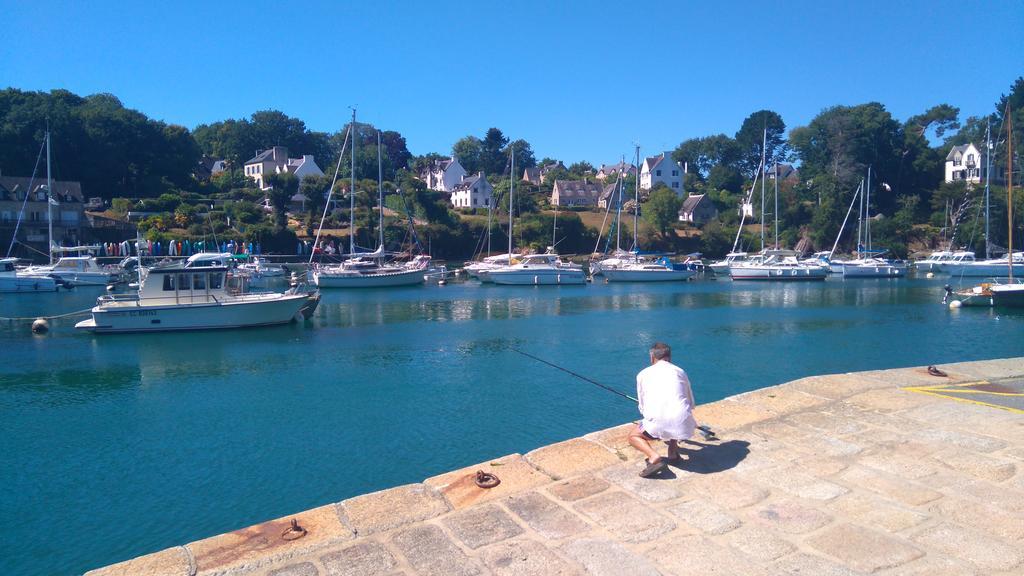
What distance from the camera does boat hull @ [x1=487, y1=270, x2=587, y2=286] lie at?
61.9 metres

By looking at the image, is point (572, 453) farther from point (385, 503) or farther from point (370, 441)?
point (370, 441)

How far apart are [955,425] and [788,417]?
6.64 ft

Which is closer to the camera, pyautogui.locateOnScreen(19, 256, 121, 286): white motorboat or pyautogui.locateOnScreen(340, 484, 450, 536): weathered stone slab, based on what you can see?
pyautogui.locateOnScreen(340, 484, 450, 536): weathered stone slab

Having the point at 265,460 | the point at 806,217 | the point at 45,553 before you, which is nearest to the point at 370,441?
the point at 265,460

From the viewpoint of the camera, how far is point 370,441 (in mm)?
16891

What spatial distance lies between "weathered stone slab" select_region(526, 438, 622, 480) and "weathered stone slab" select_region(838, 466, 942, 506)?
8.20 feet

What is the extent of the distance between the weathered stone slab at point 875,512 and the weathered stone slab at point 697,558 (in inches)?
55.7

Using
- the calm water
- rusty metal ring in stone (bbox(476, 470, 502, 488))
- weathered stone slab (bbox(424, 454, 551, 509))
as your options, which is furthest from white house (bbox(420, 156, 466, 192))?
rusty metal ring in stone (bbox(476, 470, 502, 488))

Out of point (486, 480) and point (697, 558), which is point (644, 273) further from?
point (697, 558)

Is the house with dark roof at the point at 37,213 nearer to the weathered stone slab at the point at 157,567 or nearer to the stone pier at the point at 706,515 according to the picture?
the weathered stone slab at the point at 157,567

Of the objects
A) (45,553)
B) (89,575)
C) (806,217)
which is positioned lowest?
(45,553)

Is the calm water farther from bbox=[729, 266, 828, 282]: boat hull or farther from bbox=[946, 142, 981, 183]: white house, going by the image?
bbox=[946, 142, 981, 183]: white house

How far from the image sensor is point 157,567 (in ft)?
20.1

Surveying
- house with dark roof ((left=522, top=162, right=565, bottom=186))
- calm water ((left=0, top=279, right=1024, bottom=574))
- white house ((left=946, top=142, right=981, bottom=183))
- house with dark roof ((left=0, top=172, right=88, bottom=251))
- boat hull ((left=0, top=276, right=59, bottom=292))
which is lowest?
calm water ((left=0, top=279, right=1024, bottom=574))
